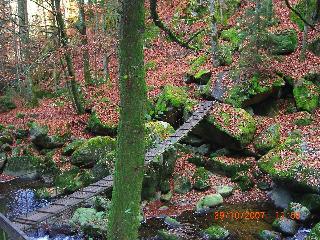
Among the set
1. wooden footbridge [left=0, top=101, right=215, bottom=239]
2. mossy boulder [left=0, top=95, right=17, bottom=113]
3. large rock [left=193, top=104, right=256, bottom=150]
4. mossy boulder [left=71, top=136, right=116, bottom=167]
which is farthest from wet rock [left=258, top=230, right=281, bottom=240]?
mossy boulder [left=0, top=95, right=17, bottom=113]

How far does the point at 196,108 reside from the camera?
15.9 m

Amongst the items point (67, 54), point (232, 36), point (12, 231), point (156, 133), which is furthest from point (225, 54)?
point (12, 231)

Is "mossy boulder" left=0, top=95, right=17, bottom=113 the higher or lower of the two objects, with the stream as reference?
higher

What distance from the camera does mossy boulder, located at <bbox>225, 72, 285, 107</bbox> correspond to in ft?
54.0

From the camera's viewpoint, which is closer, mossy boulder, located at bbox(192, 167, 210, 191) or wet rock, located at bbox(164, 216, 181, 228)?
wet rock, located at bbox(164, 216, 181, 228)

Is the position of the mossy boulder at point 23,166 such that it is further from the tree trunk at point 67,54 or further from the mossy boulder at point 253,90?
the mossy boulder at point 253,90

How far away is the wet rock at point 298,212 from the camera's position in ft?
34.2

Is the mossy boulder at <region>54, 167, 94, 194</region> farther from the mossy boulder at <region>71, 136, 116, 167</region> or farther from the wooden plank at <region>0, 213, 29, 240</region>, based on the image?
the wooden plank at <region>0, 213, 29, 240</region>

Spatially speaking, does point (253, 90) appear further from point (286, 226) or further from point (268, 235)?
point (268, 235)

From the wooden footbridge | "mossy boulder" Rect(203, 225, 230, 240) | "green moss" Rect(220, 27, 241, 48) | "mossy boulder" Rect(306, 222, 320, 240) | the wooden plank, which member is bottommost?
"mossy boulder" Rect(203, 225, 230, 240)

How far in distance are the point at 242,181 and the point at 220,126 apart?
2379mm

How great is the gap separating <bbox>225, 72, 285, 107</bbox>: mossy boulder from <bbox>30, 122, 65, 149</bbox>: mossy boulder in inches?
308

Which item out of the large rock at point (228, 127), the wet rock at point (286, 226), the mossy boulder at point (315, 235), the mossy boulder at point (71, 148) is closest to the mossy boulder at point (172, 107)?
the large rock at point (228, 127)

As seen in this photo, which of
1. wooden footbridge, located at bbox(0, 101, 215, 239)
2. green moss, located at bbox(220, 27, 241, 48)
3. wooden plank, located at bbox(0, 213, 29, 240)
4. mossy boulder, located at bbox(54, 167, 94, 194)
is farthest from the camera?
green moss, located at bbox(220, 27, 241, 48)
